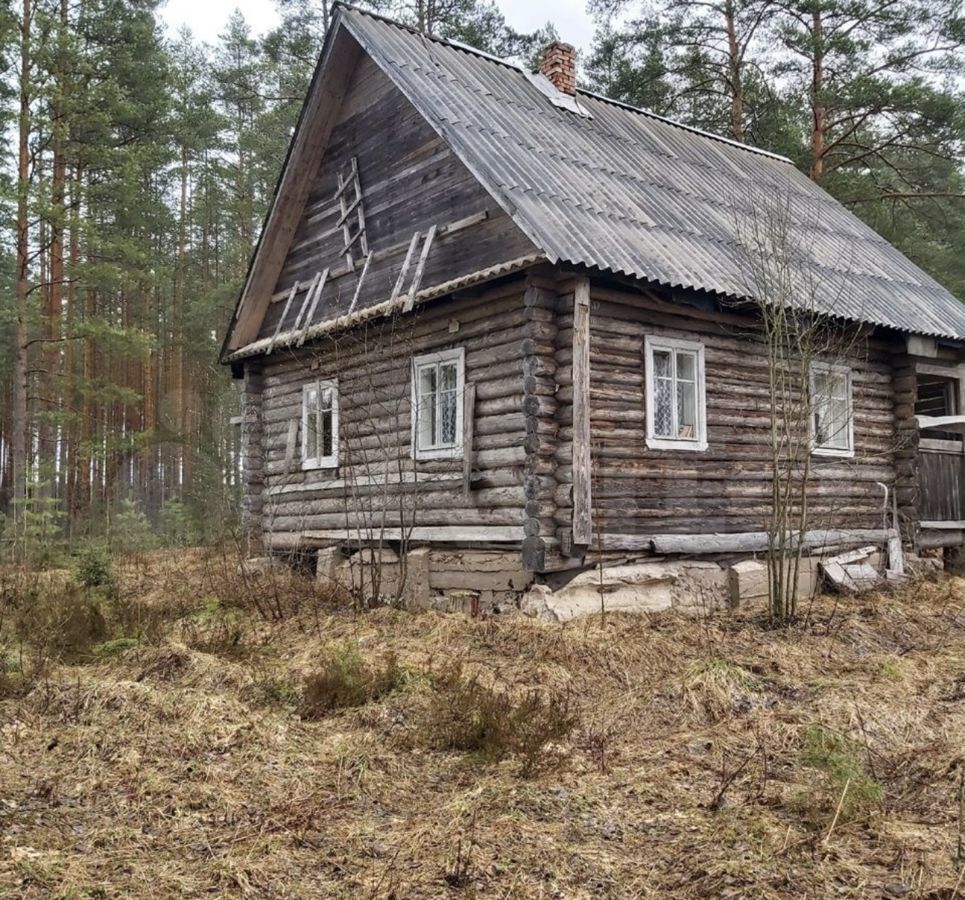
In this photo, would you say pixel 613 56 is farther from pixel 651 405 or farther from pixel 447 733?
pixel 447 733

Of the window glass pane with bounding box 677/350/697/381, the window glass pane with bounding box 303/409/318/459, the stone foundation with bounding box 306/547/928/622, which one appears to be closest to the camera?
the stone foundation with bounding box 306/547/928/622

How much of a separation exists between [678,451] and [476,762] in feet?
22.2

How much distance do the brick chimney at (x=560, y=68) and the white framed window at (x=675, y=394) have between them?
6319 mm

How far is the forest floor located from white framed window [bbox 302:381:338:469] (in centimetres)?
484

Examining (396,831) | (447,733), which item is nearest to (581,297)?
(447,733)

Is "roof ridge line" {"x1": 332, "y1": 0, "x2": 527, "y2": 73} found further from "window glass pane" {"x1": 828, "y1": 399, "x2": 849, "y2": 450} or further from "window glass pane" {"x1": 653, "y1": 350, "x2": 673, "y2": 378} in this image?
"window glass pane" {"x1": 828, "y1": 399, "x2": 849, "y2": 450}

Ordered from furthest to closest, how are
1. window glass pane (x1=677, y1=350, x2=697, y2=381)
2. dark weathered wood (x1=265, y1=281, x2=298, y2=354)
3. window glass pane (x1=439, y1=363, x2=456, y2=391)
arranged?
dark weathered wood (x1=265, y1=281, x2=298, y2=354) → window glass pane (x1=439, y1=363, x2=456, y2=391) → window glass pane (x1=677, y1=350, x2=697, y2=381)

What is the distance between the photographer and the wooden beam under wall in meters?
10.6

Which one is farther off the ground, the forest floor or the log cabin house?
the log cabin house

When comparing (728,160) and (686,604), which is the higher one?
(728,160)

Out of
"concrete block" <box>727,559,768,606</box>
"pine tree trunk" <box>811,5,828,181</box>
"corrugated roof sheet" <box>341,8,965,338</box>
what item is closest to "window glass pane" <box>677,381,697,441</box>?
"corrugated roof sheet" <box>341,8,965,338</box>

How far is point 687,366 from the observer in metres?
12.4

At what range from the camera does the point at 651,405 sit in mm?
11750

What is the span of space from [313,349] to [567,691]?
834cm
